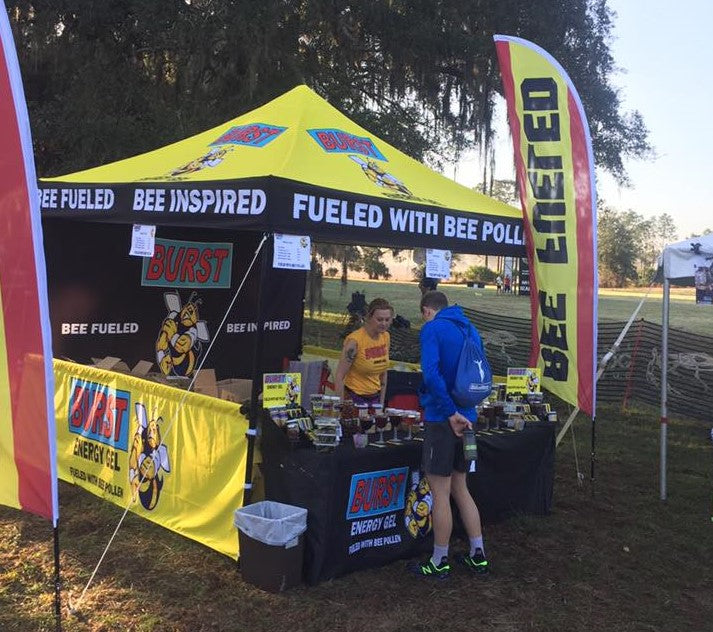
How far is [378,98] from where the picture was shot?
12.8m

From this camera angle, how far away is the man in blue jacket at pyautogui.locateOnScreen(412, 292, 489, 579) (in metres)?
3.99

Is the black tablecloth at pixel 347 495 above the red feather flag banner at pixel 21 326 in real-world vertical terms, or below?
below

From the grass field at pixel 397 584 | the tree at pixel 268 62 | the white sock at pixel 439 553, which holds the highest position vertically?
the tree at pixel 268 62

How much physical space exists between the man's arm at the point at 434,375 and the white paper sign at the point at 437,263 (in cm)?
108

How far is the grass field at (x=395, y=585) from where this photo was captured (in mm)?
3672

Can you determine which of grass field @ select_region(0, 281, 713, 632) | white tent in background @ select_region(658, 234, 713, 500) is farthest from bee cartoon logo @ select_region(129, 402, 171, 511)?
white tent in background @ select_region(658, 234, 713, 500)

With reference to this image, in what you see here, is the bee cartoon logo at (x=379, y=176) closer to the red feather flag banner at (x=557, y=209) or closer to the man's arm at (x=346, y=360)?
the red feather flag banner at (x=557, y=209)

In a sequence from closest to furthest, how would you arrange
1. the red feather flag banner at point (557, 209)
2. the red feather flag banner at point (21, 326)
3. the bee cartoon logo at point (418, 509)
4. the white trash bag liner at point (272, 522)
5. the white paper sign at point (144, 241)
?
the red feather flag banner at point (21, 326) → the white trash bag liner at point (272, 522) → the bee cartoon logo at point (418, 509) → the white paper sign at point (144, 241) → the red feather flag banner at point (557, 209)

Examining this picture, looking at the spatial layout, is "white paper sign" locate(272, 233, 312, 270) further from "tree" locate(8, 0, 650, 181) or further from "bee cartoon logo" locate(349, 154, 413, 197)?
"tree" locate(8, 0, 650, 181)

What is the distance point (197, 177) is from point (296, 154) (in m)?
0.68

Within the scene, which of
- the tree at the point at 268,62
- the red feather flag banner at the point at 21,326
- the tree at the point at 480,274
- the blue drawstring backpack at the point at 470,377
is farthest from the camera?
the tree at the point at 480,274

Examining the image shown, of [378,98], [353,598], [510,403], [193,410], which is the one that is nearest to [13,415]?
[193,410]

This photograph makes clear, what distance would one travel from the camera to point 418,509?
4570mm

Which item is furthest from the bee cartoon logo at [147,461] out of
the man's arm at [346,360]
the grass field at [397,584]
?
the man's arm at [346,360]
